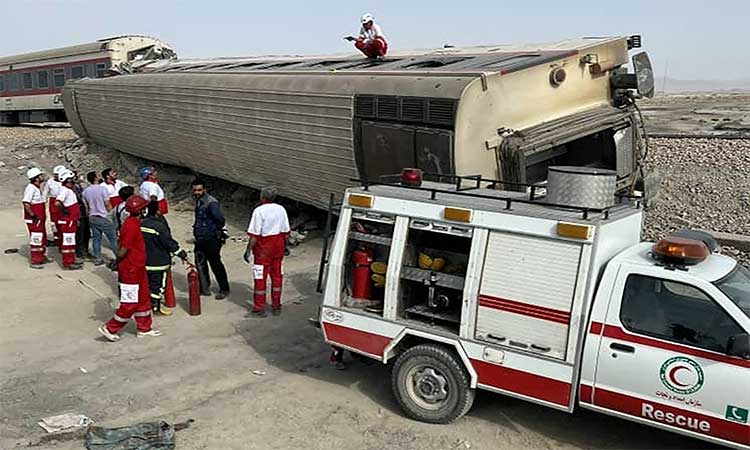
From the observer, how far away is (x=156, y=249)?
859cm

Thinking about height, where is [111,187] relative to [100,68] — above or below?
below

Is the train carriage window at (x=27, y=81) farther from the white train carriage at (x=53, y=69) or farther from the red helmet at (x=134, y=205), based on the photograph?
the red helmet at (x=134, y=205)

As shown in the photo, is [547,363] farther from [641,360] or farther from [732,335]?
[732,335]

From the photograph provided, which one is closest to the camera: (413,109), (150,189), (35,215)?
(413,109)

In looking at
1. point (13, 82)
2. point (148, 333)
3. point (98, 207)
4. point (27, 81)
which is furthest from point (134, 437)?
point (13, 82)

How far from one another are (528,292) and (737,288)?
1.40 m

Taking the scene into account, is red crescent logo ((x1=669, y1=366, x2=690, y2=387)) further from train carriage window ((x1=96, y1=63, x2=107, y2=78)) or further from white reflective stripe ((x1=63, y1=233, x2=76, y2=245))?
train carriage window ((x1=96, y1=63, x2=107, y2=78))

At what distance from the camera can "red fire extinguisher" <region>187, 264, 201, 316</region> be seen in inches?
348

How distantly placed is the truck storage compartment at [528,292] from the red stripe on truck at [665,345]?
0.30 metres

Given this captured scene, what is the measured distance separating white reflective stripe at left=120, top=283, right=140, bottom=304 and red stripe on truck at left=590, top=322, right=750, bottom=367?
4.95 metres

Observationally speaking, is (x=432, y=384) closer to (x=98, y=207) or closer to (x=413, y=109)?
(x=413, y=109)

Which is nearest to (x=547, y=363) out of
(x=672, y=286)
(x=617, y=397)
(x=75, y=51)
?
(x=617, y=397)

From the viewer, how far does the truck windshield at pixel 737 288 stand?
479 cm

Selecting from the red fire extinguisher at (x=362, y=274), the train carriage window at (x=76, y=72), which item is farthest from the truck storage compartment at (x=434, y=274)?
the train carriage window at (x=76, y=72)
